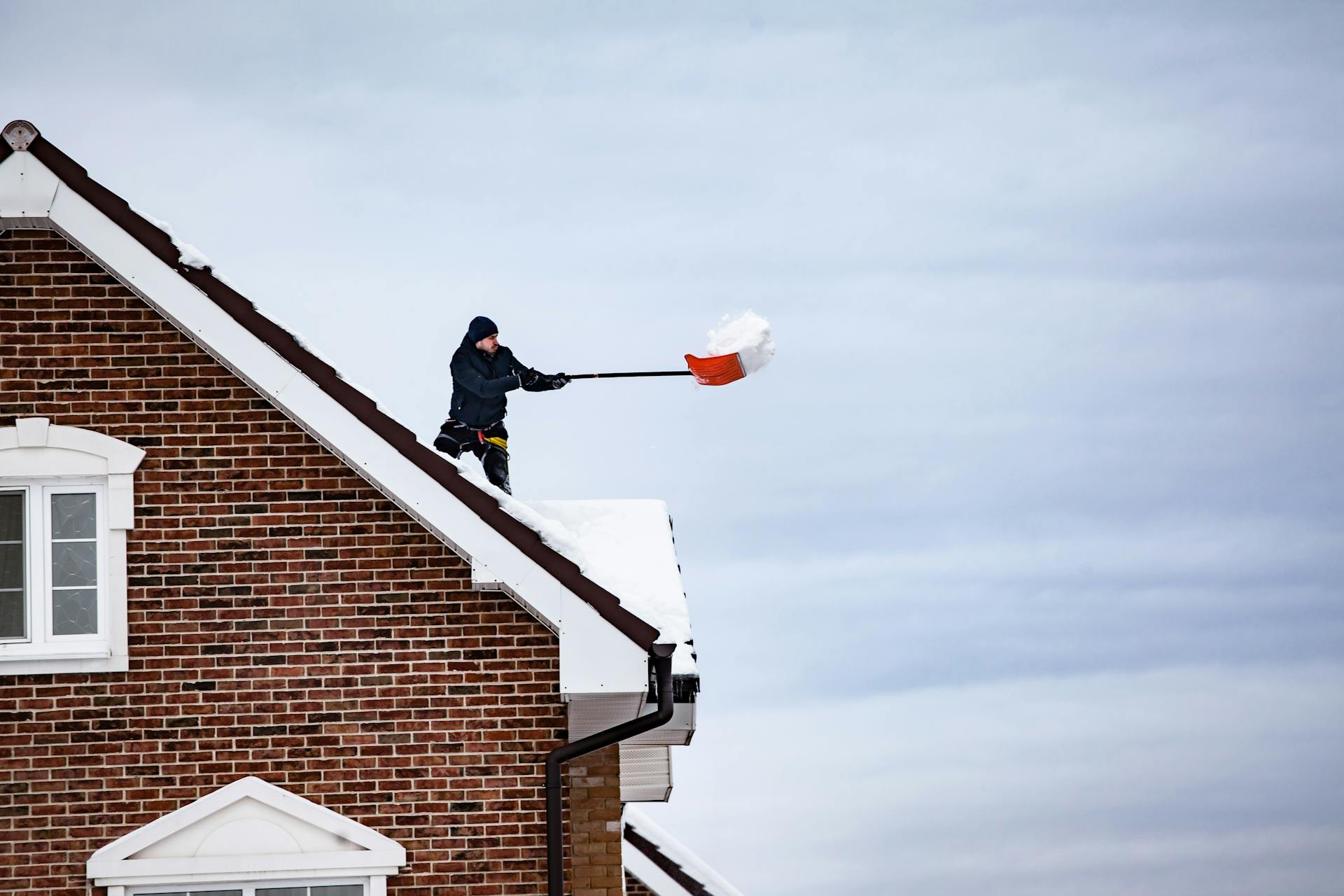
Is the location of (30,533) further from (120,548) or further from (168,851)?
(168,851)

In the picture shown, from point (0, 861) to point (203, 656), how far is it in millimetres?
1652

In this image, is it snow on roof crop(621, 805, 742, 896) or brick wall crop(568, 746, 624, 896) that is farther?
snow on roof crop(621, 805, 742, 896)

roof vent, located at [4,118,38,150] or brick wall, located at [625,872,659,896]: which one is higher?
roof vent, located at [4,118,38,150]

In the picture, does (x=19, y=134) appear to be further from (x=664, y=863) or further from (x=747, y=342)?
(x=664, y=863)

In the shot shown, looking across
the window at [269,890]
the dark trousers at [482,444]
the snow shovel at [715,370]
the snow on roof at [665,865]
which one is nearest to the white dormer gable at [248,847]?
the window at [269,890]

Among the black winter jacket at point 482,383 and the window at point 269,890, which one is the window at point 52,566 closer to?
the window at point 269,890

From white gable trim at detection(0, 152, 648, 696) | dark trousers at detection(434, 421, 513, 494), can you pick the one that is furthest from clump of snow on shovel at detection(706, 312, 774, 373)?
white gable trim at detection(0, 152, 648, 696)

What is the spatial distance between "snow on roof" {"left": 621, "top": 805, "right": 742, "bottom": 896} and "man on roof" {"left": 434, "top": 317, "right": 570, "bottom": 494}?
4211 mm

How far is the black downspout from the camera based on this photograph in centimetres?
928

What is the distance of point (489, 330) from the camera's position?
12.9m

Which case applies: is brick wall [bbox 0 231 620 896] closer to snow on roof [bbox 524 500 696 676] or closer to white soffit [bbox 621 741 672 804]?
snow on roof [bbox 524 500 696 676]

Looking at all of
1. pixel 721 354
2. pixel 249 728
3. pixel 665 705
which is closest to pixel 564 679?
pixel 665 705

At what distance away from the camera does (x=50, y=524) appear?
9.69 metres

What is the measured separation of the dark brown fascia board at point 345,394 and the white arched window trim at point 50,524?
3.63ft
